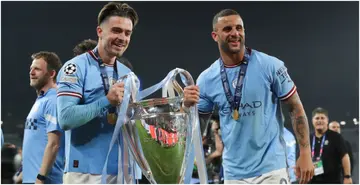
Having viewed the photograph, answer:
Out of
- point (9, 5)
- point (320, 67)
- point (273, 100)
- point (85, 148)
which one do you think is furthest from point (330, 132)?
point (9, 5)

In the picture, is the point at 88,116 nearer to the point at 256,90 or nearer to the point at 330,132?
the point at 256,90

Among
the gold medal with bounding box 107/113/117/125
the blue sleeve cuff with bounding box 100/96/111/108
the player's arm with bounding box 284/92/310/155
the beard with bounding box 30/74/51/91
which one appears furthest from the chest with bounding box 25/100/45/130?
the player's arm with bounding box 284/92/310/155

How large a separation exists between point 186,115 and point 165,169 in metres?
0.23

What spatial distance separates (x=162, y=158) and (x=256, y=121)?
0.87 m

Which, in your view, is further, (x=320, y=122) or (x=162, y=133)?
(x=320, y=122)

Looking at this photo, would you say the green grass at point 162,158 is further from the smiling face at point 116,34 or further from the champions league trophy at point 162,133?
the smiling face at point 116,34

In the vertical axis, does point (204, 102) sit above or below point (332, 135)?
above

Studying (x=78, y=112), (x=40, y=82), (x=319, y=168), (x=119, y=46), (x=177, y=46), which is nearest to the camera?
(x=78, y=112)

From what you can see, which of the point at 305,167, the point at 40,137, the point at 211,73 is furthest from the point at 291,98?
the point at 40,137

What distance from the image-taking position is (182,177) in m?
2.01

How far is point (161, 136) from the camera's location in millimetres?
1962

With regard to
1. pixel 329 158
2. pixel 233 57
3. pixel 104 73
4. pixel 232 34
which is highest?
pixel 232 34

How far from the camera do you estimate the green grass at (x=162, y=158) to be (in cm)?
197

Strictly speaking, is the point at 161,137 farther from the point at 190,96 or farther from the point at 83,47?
the point at 83,47
